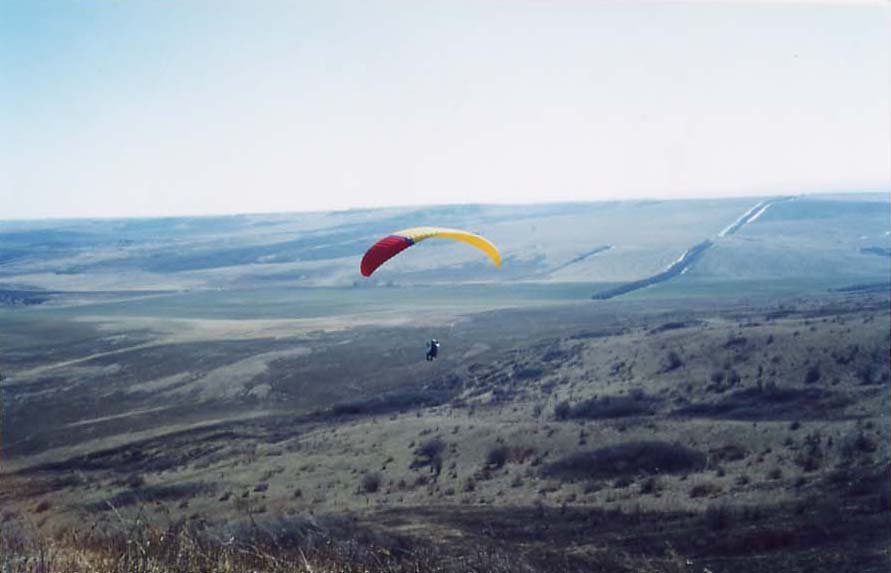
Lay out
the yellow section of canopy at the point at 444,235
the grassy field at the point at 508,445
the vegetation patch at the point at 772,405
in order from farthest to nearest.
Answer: the vegetation patch at the point at 772,405
the yellow section of canopy at the point at 444,235
the grassy field at the point at 508,445

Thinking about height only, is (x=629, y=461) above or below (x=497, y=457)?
above

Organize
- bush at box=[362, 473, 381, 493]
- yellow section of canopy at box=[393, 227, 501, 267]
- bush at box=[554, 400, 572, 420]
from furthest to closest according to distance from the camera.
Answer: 1. bush at box=[554, 400, 572, 420]
2. bush at box=[362, 473, 381, 493]
3. yellow section of canopy at box=[393, 227, 501, 267]

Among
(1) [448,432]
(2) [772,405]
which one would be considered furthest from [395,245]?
(2) [772,405]

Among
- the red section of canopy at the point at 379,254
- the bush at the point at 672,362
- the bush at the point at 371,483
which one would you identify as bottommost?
the bush at the point at 371,483

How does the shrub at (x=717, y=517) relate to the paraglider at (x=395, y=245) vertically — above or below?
below

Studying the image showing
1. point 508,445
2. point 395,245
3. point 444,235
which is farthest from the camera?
point 508,445

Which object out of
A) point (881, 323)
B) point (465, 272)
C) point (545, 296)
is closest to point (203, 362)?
point (881, 323)

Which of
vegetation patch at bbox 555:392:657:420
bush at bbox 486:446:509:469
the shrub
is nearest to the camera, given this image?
the shrub

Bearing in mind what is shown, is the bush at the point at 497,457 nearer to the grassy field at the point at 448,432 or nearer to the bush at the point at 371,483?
the grassy field at the point at 448,432

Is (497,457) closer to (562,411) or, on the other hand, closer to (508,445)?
(508,445)

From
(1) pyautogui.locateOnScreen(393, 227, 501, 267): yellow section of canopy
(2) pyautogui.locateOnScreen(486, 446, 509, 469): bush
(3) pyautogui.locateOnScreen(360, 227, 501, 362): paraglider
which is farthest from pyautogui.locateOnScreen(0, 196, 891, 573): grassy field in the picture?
(1) pyautogui.locateOnScreen(393, 227, 501, 267): yellow section of canopy

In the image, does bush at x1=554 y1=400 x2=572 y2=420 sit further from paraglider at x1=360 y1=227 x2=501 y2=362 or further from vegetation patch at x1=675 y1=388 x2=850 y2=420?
paraglider at x1=360 y1=227 x2=501 y2=362

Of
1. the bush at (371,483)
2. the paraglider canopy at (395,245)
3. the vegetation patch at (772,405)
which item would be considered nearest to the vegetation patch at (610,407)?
the vegetation patch at (772,405)

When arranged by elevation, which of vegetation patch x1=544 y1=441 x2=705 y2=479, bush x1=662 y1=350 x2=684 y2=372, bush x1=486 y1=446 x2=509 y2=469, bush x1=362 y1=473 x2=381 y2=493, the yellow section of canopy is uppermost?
the yellow section of canopy
